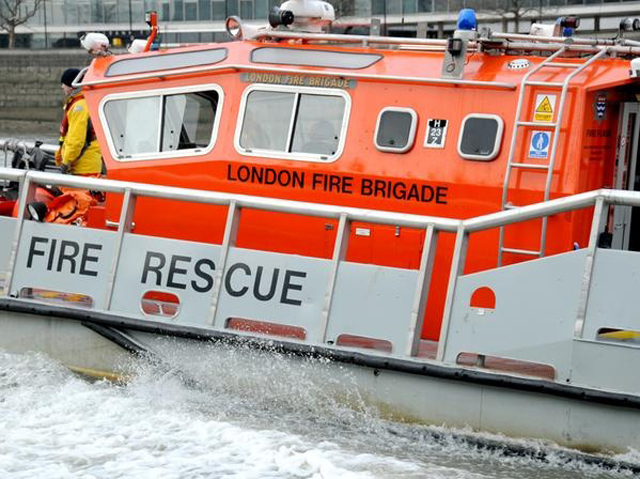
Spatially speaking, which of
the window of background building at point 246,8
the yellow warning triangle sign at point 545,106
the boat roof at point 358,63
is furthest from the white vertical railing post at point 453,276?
the window of background building at point 246,8

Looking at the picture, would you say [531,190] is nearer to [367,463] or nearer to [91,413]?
[367,463]

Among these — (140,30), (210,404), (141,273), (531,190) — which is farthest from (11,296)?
(140,30)

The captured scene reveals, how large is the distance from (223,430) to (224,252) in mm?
1081

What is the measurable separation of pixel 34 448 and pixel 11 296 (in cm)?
135

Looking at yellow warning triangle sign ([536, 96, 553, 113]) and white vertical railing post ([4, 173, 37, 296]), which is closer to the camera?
yellow warning triangle sign ([536, 96, 553, 113])

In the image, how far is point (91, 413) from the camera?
272 inches

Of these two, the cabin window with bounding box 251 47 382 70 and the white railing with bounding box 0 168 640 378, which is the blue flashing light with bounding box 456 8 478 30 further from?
the white railing with bounding box 0 168 640 378

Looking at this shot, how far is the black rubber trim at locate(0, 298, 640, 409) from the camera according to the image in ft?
20.2

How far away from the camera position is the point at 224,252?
6969mm

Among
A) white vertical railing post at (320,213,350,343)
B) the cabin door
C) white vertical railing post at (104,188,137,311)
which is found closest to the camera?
white vertical railing post at (320,213,350,343)

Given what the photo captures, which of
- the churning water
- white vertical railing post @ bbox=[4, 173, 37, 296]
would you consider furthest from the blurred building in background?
the churning water

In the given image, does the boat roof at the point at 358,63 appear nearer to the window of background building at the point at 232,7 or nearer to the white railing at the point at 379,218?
the white railing at the point at 379,218

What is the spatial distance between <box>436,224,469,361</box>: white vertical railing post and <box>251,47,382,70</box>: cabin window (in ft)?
5.21

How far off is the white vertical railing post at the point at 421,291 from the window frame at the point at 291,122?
117 cm
